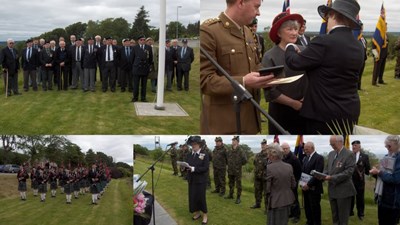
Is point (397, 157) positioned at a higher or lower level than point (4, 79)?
lower

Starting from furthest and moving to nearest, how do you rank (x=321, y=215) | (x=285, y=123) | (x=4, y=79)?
(x=4, y=79) → (x=321, y=215) → (x=285, y=123)

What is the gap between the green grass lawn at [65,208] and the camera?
305cm

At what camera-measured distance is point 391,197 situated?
3215mm

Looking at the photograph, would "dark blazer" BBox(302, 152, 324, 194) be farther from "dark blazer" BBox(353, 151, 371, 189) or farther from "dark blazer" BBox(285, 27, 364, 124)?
"dark blazer" BBox(285, 27, 364, 124)

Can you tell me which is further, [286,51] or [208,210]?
[208,210]

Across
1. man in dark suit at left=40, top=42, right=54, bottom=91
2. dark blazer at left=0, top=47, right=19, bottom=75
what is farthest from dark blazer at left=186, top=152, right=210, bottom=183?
dark blazer at left=0, top=47, right=19, bottom=75

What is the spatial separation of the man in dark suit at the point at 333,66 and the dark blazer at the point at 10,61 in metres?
2.06

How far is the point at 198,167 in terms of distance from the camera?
3.12 m

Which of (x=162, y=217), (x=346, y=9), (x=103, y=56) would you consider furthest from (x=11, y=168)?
(x=346, y=9)

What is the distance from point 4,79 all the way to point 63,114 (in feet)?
2.35

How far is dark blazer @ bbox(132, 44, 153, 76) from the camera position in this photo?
4.05m

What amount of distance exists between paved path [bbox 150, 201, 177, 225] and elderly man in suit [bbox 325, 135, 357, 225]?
112 cm

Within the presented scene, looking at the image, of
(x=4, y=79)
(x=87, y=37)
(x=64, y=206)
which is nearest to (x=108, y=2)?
(x=87, y=37)

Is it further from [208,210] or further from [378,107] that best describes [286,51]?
[208,210]
